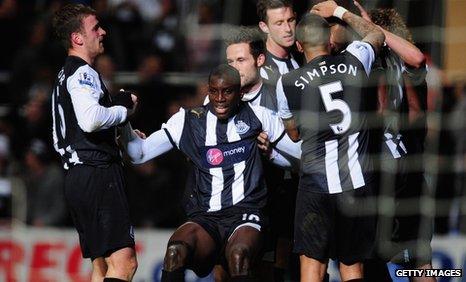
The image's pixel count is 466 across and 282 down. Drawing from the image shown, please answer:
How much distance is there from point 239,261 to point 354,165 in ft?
3.11

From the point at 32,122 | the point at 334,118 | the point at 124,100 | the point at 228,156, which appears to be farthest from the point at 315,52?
the point at 32,122

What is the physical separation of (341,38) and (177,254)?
1.89 m

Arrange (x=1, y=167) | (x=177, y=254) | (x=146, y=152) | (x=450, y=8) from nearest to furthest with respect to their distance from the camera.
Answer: (x=177, y=254) → (x=146, y=152) → (x=450, y=8) → (x=1, y=167)

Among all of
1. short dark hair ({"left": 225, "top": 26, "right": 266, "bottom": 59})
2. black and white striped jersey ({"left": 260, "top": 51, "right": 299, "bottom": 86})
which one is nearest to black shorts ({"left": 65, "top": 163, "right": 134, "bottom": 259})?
short dark hair ({"left": 225, "top": 26, "right": 266, "bottom": 59})

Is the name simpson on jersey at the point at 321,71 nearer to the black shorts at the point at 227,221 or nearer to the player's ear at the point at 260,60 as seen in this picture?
the player's ear at the point at 260,60

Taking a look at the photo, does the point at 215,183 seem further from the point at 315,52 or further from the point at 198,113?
the point at 315,52

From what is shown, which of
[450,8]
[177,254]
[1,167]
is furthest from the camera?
[1,167]

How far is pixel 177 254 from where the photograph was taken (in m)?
6.93

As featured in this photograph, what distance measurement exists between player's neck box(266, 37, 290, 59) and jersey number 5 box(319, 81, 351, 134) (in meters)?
0.88

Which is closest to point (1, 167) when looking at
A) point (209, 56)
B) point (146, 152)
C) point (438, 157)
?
point (209, 56)

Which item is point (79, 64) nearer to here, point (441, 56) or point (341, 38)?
point (341, 38)

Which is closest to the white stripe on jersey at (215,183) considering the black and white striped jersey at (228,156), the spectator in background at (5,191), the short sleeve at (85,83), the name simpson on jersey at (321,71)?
the black and white striped jersey at (228,156)

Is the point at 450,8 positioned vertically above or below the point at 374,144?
above

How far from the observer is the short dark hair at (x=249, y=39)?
7.73 metres
